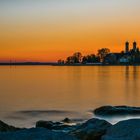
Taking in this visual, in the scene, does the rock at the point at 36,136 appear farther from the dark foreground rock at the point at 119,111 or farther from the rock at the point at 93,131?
the dark foreground rock at the point at 119,111

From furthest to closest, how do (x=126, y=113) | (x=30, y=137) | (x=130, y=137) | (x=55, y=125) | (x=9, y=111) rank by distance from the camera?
(x=9, y=111), (x=126, y=113), (x=55, y=125), (x=130, y=137), (x=30, y=137)

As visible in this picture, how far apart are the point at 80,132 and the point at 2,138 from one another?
4385 mm

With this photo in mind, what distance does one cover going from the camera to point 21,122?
23.9 metres

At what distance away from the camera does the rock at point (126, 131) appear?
8.00 m

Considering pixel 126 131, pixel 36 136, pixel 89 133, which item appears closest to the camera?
pixel 36 136

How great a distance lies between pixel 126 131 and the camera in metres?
8.16

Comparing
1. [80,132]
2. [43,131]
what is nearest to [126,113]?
[80,132]

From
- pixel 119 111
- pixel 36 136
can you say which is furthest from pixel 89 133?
pixel 119 111

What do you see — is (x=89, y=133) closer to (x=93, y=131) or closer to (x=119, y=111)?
(x=93, y=131)

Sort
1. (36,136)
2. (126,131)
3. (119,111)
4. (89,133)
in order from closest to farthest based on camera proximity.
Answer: (36,136), (126,131), (89,133), (119,111)

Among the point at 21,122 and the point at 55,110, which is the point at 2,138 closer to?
the point at 21,122

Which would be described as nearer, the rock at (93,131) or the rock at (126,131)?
the rock at (126,131)

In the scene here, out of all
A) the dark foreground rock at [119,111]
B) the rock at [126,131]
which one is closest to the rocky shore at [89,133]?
the rock at [126,131]

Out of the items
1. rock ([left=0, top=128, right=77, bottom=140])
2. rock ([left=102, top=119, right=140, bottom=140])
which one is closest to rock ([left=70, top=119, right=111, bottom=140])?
rock ([left=102, top=119, right=140, bottom=140])
